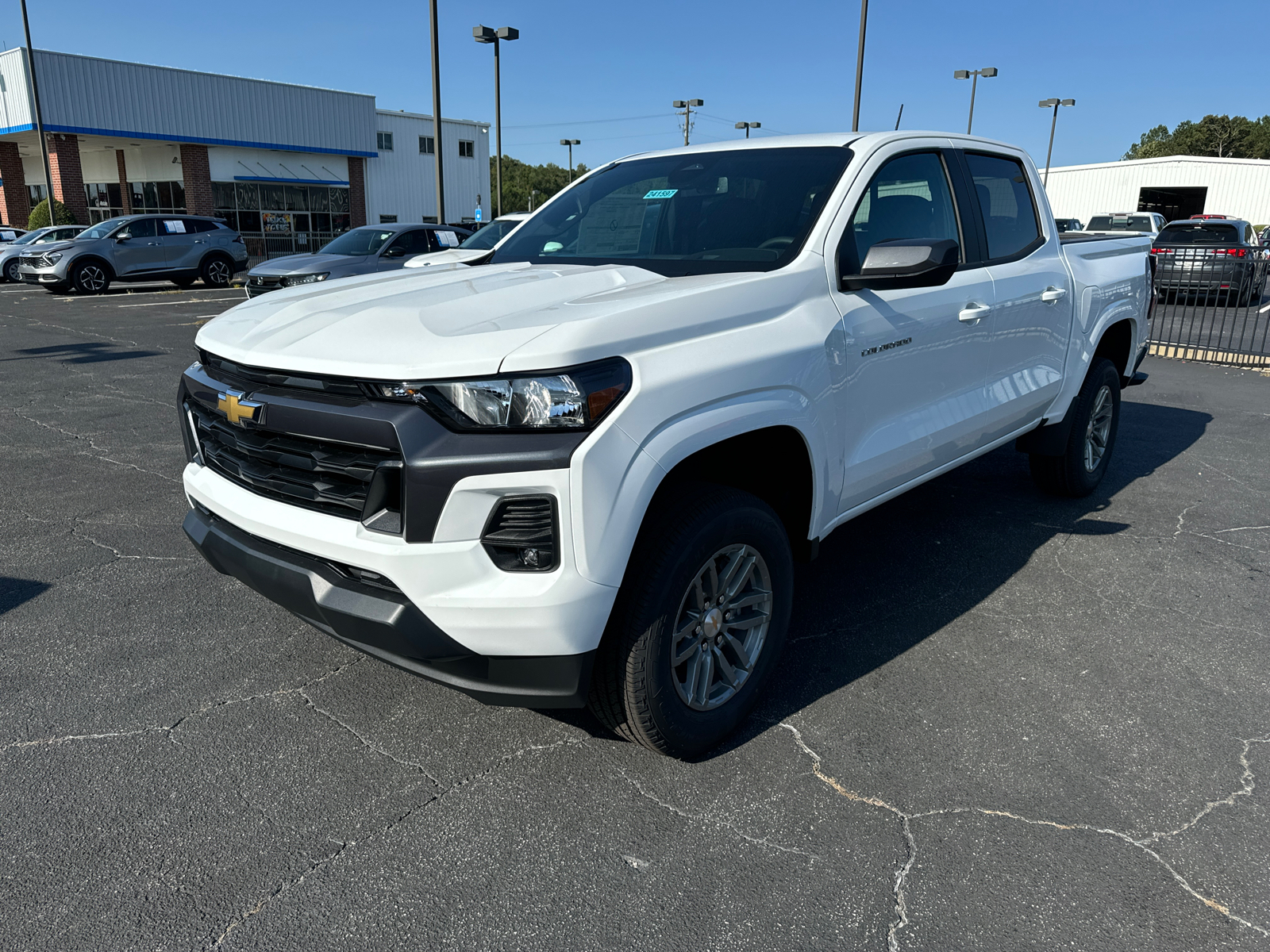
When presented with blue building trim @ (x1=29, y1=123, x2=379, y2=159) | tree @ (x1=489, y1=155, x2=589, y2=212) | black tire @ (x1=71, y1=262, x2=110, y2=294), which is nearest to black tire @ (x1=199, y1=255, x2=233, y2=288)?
black tire @ (x1=71, y1=262, x2=110, y2=294)

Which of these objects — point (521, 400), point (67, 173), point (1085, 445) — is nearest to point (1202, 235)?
point (1085, 445)

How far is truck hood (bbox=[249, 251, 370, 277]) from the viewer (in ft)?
43.7

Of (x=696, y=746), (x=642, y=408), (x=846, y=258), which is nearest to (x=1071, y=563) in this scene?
(x=846, y=258)

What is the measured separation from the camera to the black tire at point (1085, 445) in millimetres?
5234

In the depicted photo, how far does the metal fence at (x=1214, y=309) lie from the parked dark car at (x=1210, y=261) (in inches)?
0.9

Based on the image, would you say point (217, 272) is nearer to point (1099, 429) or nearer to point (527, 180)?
point (1099, 429)

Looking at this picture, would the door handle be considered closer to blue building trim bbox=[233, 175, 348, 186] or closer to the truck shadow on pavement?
the truck shadow on pavement

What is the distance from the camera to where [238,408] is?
2709mm

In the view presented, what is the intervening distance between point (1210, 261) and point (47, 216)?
33.3m

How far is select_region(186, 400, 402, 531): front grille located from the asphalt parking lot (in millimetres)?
863

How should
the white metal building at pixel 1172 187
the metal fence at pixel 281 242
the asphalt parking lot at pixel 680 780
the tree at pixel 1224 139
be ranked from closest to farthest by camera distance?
1. the asphalt parking lot at pixel 680 780
2. the metal fence at pixel 281 242
3. the white metal building at pixel 1172 187
4. the tree at pixel 1224 139

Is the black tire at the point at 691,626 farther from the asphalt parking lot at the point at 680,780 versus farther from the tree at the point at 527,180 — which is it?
the tree at the point at 527,180

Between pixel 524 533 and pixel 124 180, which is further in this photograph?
pixel 124 180

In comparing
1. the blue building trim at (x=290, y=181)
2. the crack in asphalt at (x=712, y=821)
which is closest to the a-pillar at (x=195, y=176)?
the blue building trim at (x=290, y=181)
